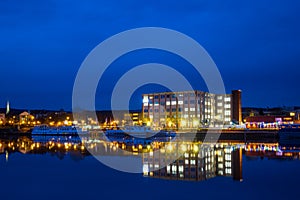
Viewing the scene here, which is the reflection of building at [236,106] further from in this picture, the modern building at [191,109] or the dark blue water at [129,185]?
the dark blue water at [129,185]

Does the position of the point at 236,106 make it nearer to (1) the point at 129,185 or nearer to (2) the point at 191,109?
(2) the point at 191,109

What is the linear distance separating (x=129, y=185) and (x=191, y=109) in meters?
73.4

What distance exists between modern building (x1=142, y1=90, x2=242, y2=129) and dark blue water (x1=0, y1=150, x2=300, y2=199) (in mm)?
66998

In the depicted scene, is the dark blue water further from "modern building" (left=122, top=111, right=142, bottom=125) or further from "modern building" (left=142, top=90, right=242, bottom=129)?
"modern building" (left=122, top=111, right=142, bottom=125)

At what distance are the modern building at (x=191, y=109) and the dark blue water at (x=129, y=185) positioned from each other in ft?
220

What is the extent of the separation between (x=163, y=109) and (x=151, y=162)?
69.2 m

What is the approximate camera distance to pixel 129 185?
1419 cm

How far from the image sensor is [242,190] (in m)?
13.0

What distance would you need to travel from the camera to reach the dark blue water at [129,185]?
12.2 metres

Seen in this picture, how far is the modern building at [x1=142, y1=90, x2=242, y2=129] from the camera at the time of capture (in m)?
86.7

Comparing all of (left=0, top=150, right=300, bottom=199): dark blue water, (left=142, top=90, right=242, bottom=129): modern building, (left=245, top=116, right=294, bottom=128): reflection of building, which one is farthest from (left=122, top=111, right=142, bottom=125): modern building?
(left=0, top=150, right=300, bottom=199): dark blue water

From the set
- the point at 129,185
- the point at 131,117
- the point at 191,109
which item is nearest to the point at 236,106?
the point at 191,109

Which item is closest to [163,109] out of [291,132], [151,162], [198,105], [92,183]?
[198,105]

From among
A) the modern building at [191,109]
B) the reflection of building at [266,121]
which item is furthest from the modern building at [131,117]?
the reflection of building at [266,121]
